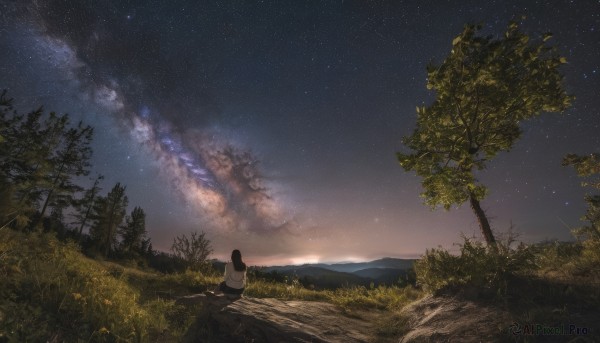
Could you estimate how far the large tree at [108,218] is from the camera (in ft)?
158

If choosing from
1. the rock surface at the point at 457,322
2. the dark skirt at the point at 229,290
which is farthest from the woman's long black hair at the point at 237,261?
the rock surface at the point at 457,322

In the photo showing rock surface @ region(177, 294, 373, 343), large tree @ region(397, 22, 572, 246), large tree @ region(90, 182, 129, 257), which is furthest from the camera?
large tree @ region(90, 182, 129, 257)

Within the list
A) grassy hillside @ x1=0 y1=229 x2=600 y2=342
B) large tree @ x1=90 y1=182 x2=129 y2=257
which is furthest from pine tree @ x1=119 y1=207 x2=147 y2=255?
grassy hillside @ x1=0 y1=229 x2=600 y2=342

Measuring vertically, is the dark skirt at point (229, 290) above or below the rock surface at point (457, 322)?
above

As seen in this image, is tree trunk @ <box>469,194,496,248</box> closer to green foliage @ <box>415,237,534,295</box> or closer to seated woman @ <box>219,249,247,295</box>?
green foliage @ <box>415,237,534,295</box>

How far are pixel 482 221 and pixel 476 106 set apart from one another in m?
4.07

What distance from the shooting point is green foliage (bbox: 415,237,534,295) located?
6848 mm

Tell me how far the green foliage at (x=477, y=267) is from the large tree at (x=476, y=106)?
157 centimetres

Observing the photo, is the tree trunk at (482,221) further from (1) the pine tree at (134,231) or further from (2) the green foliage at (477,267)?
(1) the pine tree at (134,231)

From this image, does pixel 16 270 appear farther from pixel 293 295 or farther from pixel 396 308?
pixel 396 308

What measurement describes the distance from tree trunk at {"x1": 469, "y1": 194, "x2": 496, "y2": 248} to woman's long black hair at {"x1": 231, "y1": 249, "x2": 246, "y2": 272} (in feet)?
27.0

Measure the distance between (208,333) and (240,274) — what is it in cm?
359

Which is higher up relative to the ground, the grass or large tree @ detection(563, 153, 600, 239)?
large tree @ detection(563, 153, 600, 239)

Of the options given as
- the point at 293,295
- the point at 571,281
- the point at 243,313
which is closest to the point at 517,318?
the point at 571,281
